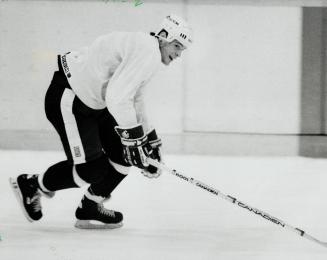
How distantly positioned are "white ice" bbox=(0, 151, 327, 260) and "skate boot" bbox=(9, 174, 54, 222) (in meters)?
0.05

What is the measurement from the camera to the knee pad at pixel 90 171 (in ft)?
8.58

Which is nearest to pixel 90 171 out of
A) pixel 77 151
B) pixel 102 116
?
pixel 77 151

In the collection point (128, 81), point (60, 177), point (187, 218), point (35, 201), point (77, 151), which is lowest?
point (187, 218)

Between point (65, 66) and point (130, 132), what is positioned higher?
point (65, 66)

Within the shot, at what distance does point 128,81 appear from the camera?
2414mm

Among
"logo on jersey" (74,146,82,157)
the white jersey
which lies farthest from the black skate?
the white jersey

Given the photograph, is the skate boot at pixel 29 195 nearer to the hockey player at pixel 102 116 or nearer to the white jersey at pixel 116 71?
the hockey player at pixel 102 116

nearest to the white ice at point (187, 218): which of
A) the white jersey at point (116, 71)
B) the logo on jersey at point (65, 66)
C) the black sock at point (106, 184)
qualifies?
the black sock at point (106, 184)

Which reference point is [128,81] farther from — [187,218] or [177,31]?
[187,218]

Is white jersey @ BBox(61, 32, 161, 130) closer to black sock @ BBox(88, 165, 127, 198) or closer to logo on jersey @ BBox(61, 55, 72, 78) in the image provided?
logo on jersey @ BBox(61, 55, 72, 78)

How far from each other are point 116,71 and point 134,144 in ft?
0.81

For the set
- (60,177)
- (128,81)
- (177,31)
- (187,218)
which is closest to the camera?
(128,81)

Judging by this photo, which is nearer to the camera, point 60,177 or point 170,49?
point 170,49

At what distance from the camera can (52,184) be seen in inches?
105
